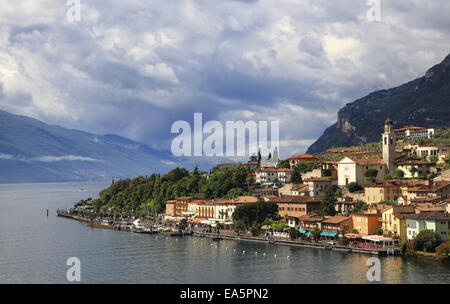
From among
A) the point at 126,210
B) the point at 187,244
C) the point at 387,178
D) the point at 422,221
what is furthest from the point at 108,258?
the point at 126,210

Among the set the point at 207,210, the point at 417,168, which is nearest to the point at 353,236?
the point at 417,168

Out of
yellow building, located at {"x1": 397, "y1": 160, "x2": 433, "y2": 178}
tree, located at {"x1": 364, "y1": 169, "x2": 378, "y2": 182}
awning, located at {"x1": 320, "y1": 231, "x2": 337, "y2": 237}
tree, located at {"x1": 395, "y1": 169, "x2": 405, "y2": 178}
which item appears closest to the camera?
awning, located at {"x1": 320, "y1": 231, "x2": 337, "y2": 237}

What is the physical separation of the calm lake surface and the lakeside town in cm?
407

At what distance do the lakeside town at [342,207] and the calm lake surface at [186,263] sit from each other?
160 inches

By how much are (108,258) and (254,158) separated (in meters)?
90.8

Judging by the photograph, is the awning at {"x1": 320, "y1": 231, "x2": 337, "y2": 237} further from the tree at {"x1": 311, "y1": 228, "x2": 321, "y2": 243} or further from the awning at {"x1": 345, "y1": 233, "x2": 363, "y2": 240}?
the awning at {"x1": 345, "y1": 233, "x2": 363, "y2": 240}

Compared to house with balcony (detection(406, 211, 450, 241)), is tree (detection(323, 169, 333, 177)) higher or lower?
higher

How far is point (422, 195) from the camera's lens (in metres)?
74.9

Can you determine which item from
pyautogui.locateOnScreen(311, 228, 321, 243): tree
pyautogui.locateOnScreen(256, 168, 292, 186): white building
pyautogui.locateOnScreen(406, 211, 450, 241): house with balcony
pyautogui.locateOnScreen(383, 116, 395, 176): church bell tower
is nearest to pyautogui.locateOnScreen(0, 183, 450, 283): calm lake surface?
pyautogui.locateOnScreen(311, 228, 321, 243): tree

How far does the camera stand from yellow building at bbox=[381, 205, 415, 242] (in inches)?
2549

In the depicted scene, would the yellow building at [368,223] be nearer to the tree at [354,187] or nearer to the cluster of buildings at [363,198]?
the cluster of buildings at [363,198]

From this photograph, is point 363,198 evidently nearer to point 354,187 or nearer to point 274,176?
point 354,187

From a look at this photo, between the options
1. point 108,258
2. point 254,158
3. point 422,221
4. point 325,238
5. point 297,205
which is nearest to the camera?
point 422,221
